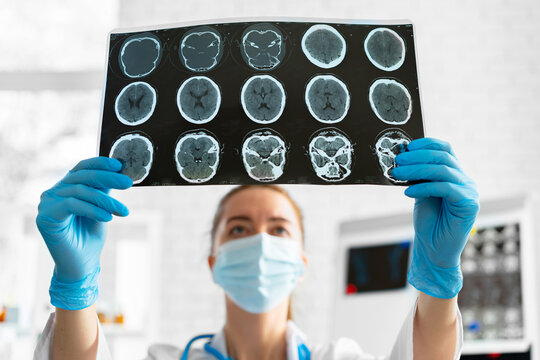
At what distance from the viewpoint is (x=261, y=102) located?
1.27 metres

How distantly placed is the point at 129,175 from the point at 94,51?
2.59m

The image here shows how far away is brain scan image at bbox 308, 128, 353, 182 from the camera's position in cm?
121

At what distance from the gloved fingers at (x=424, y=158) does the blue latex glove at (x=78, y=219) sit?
59cm

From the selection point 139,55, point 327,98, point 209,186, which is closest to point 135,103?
point 139,55

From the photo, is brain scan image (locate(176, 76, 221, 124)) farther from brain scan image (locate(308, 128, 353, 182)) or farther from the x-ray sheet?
brain scan image (locate(308, 128, 353, 182))

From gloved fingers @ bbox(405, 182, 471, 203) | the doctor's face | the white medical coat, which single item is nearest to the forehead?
the doctor's face

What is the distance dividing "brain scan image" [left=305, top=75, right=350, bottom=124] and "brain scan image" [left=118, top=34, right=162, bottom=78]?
37 centimetres

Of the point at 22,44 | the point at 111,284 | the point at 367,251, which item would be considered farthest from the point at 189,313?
the point at 22,44

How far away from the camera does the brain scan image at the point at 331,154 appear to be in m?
1.21

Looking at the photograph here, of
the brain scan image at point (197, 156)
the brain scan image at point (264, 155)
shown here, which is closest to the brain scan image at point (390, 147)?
the brain scan image at point (264, 155)

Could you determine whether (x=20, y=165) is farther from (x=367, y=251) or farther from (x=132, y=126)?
(x=132, y=126)

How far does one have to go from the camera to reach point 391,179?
121 centimetres

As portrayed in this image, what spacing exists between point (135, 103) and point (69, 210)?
28 centimetres

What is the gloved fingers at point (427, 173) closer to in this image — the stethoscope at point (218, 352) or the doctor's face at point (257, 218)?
the doctor's face at point (257, 218)
